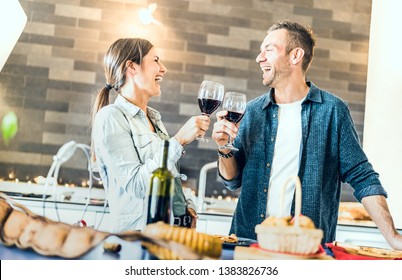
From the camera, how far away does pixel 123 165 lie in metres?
1.52

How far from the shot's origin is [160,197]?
1287 mm

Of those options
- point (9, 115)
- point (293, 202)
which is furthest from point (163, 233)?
point (9, 115)

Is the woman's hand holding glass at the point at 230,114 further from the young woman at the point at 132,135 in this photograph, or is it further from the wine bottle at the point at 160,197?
the wine bottle at the point at 160,197

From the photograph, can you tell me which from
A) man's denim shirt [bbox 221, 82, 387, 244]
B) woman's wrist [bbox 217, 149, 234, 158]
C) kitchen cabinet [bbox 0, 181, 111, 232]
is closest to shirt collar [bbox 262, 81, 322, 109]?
man's denim shirt [bbox 221, 82, 387, 244]

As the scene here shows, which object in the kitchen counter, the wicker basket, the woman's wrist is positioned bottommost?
the kitchen counter

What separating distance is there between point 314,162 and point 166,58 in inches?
26.5

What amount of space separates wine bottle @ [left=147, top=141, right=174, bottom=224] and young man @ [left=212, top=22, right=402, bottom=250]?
0.45m

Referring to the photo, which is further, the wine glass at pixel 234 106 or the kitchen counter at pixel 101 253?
the wine glass at pixel 234 106

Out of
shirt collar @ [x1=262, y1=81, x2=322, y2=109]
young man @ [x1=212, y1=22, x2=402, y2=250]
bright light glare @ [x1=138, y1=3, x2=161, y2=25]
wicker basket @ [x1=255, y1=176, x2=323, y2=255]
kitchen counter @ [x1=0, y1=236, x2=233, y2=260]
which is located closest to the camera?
wicker basket @ [x1=255, y1=176, x2=323, y2=255]

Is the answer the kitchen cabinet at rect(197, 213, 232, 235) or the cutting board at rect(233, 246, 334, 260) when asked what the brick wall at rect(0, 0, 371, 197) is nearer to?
the kitchen cabinet at rect(197, 213, 232, 235)

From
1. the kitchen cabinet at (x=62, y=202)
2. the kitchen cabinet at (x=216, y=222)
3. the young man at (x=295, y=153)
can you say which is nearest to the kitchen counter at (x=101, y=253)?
the kitchen cabinet at (x=62, y=202)

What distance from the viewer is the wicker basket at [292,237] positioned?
122cm

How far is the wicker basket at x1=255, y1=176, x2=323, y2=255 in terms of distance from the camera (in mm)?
1217

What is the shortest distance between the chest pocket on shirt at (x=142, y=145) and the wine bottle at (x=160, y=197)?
0.23 meters
